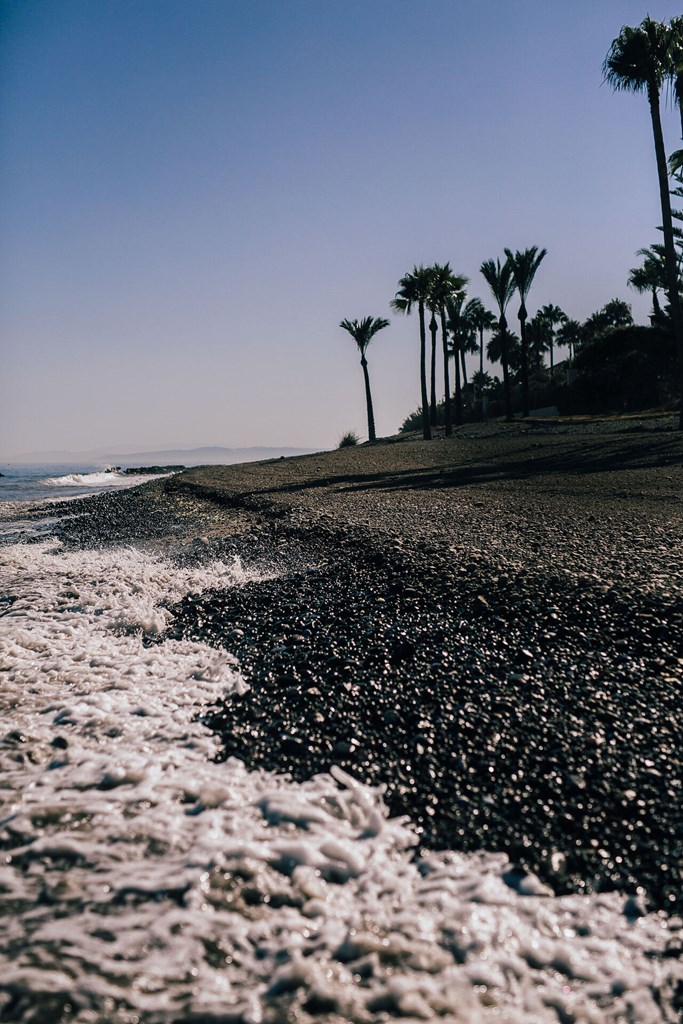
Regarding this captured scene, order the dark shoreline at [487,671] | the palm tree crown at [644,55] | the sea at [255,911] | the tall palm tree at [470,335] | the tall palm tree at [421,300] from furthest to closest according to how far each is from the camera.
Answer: the tall palm tree at [470,335], the tall palm tree at [421,300], the palm tree crown at [644,55], the dark shoreline at [487,671], the sea at [255,911]

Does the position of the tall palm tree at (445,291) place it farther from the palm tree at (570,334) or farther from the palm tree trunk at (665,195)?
the palm tree at (570,334)

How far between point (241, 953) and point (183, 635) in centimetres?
364

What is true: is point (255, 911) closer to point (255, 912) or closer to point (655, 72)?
point (255, 912)

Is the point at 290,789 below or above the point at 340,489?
below

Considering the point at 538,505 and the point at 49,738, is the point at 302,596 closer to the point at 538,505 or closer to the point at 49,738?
the point at 49,738

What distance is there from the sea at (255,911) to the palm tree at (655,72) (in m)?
25.4

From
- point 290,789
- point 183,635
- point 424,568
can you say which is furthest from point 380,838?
point 424,568

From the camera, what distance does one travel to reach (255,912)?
2.37 meters

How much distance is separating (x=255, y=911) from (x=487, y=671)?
237 centimetres

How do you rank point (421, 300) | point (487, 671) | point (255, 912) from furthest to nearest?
point (421, 300), point (487, 671), point (255, 912)

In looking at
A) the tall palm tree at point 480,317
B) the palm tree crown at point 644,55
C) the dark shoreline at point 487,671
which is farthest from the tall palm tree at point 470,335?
the dark shoreline at point 487,671

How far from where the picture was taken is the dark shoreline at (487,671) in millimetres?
2910

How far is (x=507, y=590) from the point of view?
5.79 m

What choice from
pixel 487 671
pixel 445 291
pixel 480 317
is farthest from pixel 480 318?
pixel 487 671
